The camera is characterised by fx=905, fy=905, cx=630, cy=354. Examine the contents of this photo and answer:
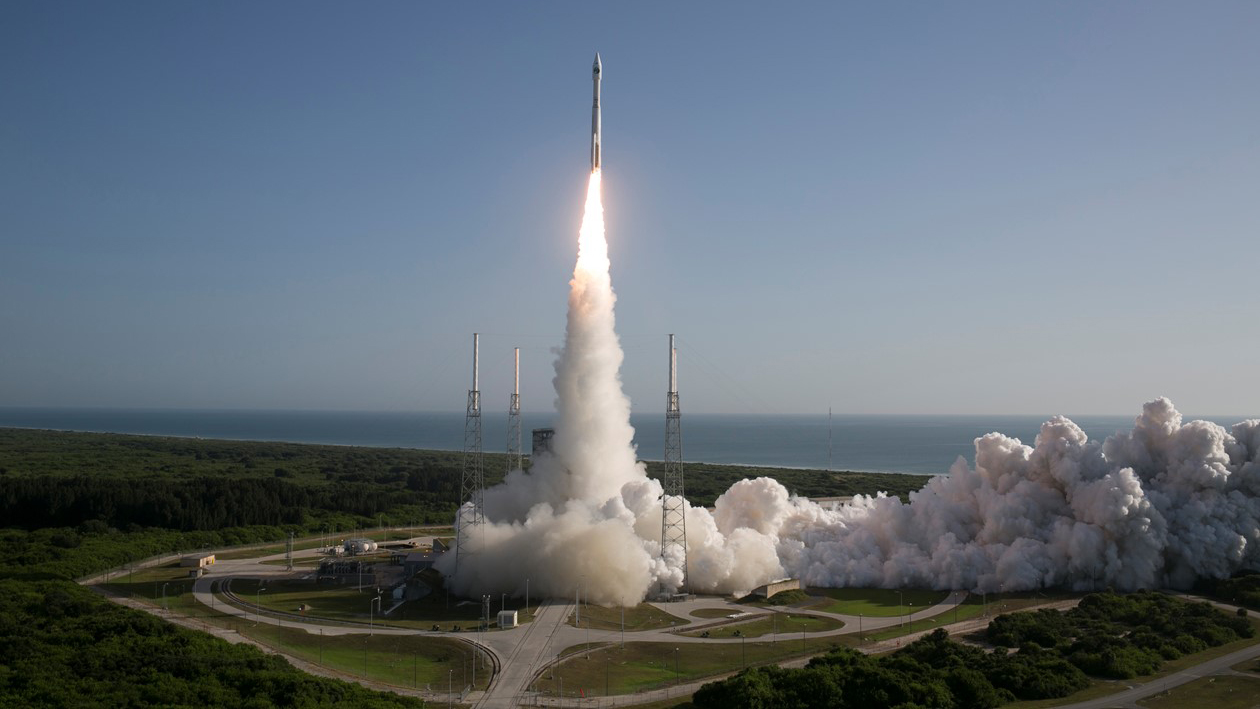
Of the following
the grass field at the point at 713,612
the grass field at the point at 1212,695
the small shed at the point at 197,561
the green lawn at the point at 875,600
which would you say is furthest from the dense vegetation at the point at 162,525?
the grass field at the point at 1212,695

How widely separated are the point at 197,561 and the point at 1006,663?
1939 inches

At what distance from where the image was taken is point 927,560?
2188 inches

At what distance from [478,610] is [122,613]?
55.4 ft

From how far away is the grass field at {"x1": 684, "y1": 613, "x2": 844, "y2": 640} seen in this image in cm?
4438

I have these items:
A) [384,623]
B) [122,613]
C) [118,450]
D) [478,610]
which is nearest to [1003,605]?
[478,610]

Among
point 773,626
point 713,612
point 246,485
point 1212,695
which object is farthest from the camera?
point 246,485

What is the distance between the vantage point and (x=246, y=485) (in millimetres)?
90750

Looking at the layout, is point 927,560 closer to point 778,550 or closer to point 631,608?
point 778,550

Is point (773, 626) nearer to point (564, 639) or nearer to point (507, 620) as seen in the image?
point (564, 639)

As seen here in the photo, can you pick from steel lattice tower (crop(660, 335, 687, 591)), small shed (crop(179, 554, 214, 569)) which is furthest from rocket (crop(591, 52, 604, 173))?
small shed (crop(179, 554, 214, 569))

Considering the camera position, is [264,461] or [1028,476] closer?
[1028,476]

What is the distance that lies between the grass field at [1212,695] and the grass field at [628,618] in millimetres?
21191

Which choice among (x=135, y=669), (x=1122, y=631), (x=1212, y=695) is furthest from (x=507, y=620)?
(x=1212, y=695)

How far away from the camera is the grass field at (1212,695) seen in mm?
33625
